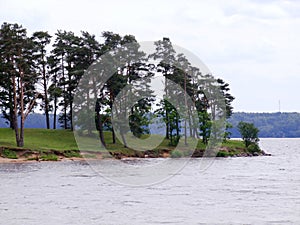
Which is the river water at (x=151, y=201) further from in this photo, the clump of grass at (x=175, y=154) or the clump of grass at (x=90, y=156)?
the clump of grass at (x=175, y=154)

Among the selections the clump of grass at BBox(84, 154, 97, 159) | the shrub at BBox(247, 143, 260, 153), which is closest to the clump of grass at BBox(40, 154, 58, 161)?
the clump of grass at BBox(84, 154, 97, 159)

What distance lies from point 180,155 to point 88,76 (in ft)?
59.9

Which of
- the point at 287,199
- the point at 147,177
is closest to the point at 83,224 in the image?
the point at 287,199

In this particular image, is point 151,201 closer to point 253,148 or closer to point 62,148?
point 62,148

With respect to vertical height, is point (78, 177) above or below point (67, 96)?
below

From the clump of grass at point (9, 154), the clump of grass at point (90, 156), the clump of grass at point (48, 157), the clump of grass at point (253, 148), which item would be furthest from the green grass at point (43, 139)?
the clump of grass at point (253, 148)

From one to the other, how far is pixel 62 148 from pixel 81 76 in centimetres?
1471

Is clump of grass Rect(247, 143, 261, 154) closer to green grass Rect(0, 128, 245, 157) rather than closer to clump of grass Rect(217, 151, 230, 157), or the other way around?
green grass Rect(0, 128, 245, 157)

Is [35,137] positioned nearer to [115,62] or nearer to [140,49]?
[115,62]

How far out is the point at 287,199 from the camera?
29.8m

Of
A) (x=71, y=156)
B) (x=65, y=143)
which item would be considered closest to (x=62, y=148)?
(x=71, y=156)

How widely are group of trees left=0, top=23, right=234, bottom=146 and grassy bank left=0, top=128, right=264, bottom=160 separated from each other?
1.93 meters

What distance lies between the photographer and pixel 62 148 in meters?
75.1

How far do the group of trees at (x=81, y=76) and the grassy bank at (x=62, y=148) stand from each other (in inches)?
76.0
